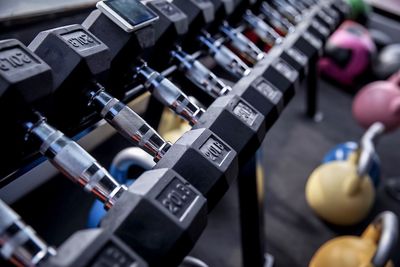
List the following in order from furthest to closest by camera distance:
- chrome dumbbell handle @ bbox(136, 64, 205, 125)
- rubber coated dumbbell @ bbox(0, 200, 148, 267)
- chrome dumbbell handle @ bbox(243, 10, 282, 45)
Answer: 1. chrome dumbbell handle @ bbox(243, 10, 282, 45)
2. chrome dumbbell handle @ bbox(136, 64, 205, 125)
3. rubber coated dumbbell @ bbox(0, 200, 148, 267)

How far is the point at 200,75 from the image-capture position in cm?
65

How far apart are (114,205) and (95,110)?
0.59ft

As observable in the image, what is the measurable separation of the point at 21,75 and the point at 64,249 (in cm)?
18

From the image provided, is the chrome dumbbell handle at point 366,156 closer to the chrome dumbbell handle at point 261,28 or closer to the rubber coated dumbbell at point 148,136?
the chrome dumbbell handle at point 261,28

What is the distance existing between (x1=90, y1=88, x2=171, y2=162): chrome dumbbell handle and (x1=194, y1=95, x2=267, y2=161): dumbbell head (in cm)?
6

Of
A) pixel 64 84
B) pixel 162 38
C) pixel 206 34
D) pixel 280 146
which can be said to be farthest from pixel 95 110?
pixel 280 146

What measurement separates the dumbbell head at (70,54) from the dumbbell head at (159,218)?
0.51ft

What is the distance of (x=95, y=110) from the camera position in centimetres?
50

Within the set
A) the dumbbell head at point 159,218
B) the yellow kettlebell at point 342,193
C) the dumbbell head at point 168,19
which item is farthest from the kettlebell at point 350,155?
the dumbbell head at point 159,218

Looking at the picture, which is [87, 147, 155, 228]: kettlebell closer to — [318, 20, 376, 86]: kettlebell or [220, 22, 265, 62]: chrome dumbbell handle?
[220, 22, 265, 62]: chrome dumbbell handle

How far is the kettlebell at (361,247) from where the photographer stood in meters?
0.77

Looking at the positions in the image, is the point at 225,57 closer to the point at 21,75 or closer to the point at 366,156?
the point at 21,75

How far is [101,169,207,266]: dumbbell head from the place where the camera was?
0.34 metres

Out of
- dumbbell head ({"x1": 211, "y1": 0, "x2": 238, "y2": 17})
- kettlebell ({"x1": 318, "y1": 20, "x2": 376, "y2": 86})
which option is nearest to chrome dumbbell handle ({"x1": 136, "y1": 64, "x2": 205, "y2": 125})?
dumbbell head ({"x1": 211, "y1": 0, "x2": 238, "y2": 17})
